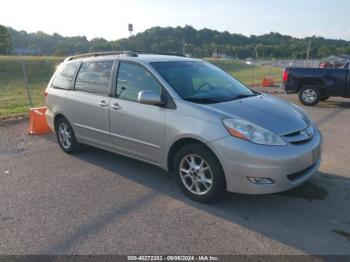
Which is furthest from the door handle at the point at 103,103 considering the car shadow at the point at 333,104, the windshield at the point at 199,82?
the car shadow at the point at 333,104

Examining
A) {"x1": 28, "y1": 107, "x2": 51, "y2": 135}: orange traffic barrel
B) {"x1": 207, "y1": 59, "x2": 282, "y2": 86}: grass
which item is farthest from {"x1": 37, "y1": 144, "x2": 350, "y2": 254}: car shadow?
{"x1": 207, "y1": 59, "x2": 282, "y2": 86}: grass

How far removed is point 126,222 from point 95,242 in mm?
459

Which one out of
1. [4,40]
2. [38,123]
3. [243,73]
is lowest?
[243,73]

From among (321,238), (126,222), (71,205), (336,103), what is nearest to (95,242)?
(126,222)

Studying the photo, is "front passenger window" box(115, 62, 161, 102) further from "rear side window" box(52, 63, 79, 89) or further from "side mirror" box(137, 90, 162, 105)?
"rear side window" box(52, 63, 79, 89)

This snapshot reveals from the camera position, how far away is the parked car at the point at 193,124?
368cm

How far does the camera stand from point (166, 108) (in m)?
4.26

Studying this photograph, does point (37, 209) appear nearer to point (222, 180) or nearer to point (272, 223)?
point (222, 180)

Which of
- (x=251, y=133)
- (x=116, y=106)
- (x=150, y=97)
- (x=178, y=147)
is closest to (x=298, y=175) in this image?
(x=251, y=133)

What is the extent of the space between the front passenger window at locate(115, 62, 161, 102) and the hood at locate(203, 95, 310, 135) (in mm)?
891

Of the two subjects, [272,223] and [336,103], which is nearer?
[272,223]

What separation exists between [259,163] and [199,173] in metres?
0.76

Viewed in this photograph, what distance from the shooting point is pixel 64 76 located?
608 cm

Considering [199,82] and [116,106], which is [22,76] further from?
[199,82]
